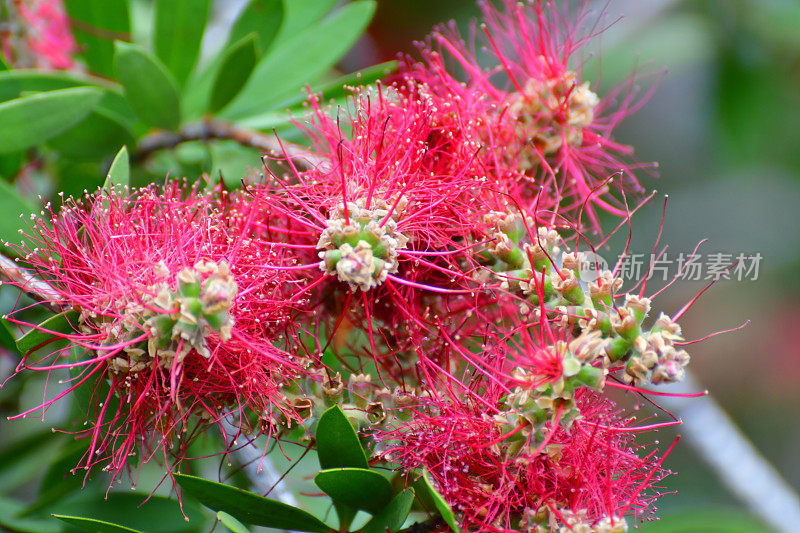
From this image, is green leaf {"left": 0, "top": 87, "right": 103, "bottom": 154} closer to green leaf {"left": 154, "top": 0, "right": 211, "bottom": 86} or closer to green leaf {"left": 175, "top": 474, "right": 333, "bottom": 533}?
green leaf {"left": 154, "top": 0, "right": 211, "bottom": 86}

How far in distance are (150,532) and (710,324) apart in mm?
4295

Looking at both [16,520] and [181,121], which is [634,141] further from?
[16,520]

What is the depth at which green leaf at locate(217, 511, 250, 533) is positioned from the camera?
1051 millimetres

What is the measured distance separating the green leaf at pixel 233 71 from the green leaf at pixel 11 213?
48cm

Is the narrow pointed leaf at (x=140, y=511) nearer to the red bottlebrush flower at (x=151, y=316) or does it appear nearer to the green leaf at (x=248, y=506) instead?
the red bottlebrush flower at (x=151, y=316)

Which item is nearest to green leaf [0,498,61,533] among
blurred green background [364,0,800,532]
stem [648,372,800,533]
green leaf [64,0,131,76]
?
green leaf [64,0,131,76]

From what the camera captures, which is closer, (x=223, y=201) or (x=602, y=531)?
(x=602, y=531)

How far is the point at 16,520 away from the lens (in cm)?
146

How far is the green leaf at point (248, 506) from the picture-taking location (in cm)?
111

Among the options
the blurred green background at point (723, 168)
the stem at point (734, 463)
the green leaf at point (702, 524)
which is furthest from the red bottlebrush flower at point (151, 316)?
the blurred green background at point (723, 168)

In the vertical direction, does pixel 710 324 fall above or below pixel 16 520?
above

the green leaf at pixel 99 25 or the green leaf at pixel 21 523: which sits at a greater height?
the green leaf at pixel 99 25

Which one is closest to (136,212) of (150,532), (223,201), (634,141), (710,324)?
(223,201)

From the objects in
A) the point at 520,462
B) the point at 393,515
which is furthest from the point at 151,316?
the point at 520,462
